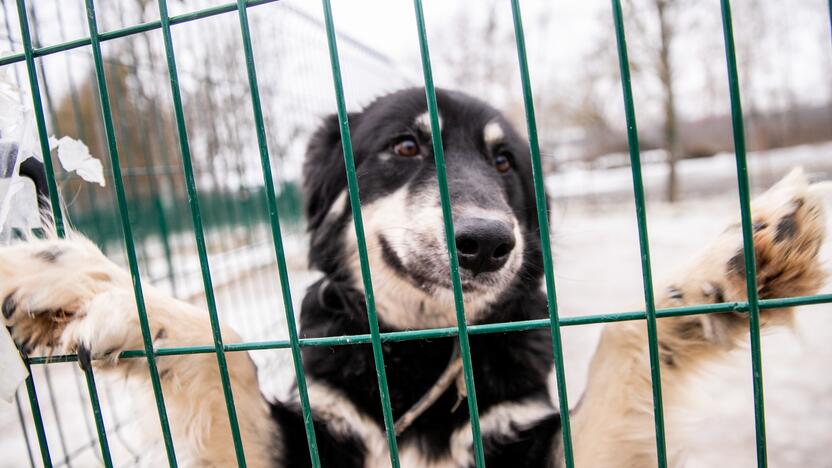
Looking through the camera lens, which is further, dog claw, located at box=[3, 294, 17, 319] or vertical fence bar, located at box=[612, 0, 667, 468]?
dog claw, located at box=[3, 294, 17, 319]

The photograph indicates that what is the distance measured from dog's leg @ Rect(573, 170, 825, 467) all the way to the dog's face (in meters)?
0.40

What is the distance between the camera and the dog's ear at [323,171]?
2150 millimetres

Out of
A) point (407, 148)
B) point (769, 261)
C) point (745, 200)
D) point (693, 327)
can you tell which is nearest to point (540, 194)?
point (745, 200)

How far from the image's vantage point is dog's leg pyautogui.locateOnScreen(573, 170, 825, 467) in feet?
3.57

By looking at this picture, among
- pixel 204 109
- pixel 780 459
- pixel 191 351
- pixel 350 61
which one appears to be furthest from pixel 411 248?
pixel 350 61

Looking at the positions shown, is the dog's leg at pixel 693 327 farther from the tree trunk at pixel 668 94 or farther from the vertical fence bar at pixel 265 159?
the tree trunk at pixel 668 94

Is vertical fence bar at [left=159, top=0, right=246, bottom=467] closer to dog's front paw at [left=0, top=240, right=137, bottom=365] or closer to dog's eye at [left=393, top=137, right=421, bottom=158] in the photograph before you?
dog's front paw at [left=0, top=240, right=137, bottom=365]

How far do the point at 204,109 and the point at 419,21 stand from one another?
3.80m

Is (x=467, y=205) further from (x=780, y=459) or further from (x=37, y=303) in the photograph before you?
(x=780, y=459)

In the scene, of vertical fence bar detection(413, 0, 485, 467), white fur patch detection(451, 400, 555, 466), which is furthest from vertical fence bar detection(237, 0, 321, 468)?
white fur patch detection(451, 400, 555, 466)

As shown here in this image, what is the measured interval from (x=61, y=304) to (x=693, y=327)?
1530mm

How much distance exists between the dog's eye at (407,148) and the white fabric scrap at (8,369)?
1.38m

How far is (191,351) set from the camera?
1.04m

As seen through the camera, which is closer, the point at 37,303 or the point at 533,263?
the point at 37,303
